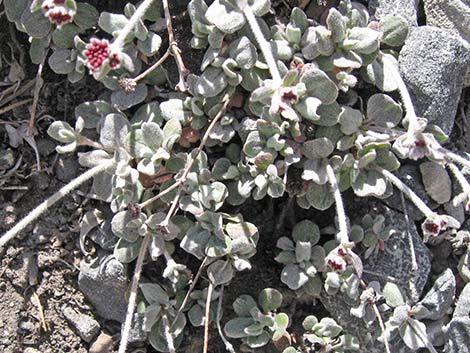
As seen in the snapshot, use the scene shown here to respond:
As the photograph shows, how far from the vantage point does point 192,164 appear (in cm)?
349

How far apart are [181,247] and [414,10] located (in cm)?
184

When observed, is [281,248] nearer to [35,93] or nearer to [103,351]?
[103,351]

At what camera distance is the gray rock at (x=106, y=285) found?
11.8ft

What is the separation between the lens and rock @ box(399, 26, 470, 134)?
12.1ft

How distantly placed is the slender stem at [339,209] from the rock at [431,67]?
65cm

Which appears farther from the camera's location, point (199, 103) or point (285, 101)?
point (199, 103)

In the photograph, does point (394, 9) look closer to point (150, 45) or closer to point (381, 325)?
point (150, 45)

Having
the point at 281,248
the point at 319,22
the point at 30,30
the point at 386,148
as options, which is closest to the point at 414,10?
the point at 319,22

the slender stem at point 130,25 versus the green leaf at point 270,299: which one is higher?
the slender stem at point 130,25

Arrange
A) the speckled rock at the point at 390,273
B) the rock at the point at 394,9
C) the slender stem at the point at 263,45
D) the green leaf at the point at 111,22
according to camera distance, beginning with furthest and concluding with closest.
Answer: the rock at the point at 394,9 → the speckled rock at the point at 390,273 → the green leaf at the point at 111,22 → the slender stem at the point at 263,45

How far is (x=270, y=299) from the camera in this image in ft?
11.9

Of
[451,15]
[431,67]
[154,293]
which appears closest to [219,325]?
[154,293]

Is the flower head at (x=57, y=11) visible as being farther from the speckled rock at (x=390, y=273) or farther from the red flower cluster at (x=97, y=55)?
the speckled rock at (x=390, y=273)

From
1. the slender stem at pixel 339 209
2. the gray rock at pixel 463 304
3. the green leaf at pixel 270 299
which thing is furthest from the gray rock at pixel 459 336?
the green leaf at pixel 270 299
